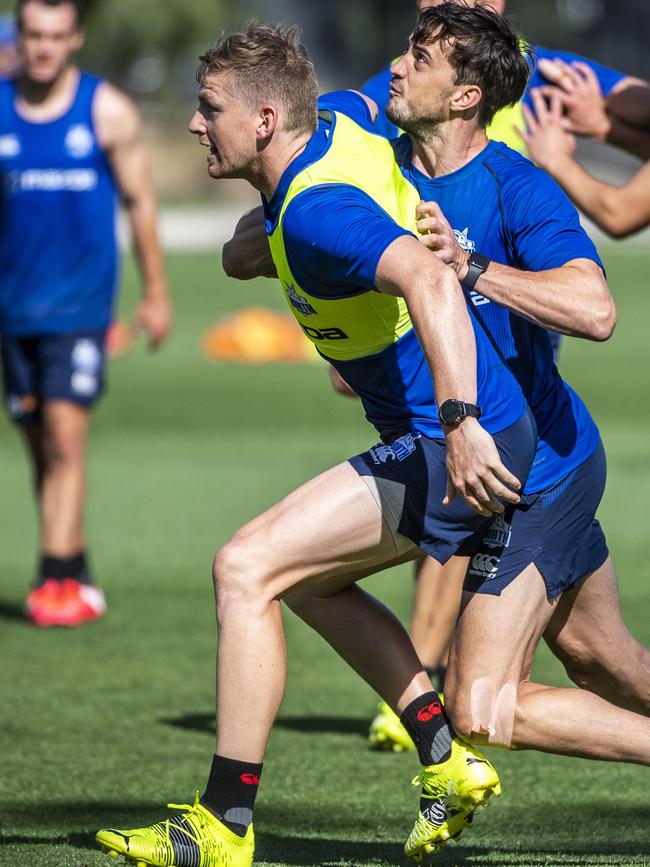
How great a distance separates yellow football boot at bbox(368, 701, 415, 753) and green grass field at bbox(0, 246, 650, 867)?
0.23ft

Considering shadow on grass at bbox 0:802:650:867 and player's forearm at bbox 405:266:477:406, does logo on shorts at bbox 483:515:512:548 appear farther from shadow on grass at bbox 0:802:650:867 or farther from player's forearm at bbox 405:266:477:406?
shadow on grass at bbox 0:802:650:867

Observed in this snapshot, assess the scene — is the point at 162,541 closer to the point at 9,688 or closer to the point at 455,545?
the point at 9,688

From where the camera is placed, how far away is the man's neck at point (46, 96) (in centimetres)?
825

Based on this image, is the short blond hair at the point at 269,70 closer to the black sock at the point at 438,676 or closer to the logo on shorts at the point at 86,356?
the black sock at the point at 438,676

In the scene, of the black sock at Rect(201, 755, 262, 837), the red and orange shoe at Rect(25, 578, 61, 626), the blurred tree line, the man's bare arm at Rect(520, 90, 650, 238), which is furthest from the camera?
the blurred tree line

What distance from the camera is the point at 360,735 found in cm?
600

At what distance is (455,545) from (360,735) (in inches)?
80.2

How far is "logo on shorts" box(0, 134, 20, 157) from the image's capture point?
8.25 m

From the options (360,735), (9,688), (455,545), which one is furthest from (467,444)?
(9,688)

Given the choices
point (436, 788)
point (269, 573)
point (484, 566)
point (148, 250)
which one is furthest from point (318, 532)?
point (148, 250)

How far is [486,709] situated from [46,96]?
522 centimetres

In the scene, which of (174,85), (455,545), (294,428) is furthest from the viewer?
(174,85)

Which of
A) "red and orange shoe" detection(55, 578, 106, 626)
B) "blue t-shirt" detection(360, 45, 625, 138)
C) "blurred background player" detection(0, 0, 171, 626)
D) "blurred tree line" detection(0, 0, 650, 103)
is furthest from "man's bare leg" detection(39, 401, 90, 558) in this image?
"blurred tree line" detection(0, 0, 650, 103)

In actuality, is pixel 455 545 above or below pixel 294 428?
above
